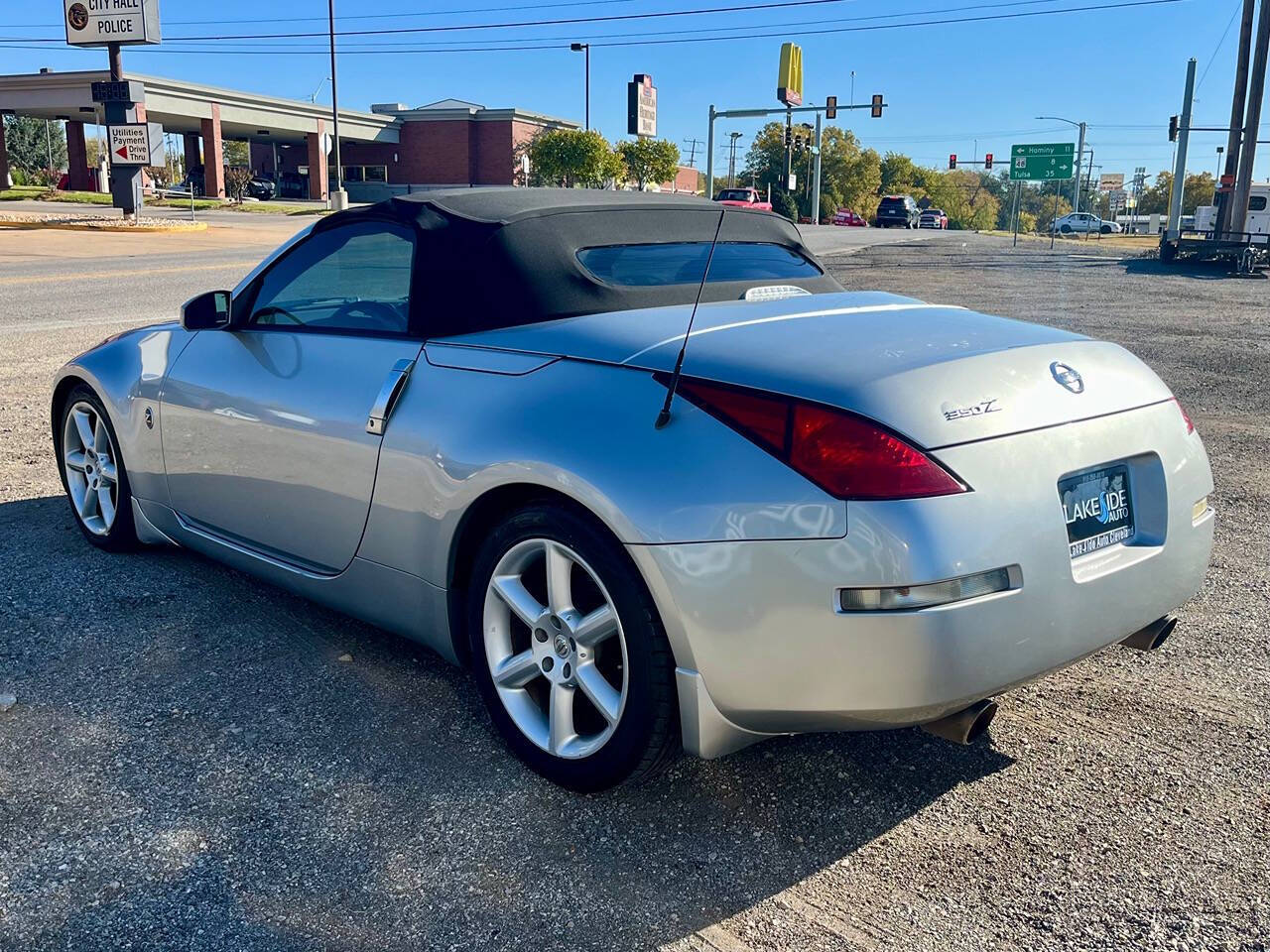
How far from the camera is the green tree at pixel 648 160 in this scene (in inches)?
2672

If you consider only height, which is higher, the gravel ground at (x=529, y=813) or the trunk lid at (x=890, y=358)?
the trunk lid at (x=890, y=358)

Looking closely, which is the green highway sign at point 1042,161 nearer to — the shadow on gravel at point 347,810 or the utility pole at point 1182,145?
the utility pole at point 1182,145

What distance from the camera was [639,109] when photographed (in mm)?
42062

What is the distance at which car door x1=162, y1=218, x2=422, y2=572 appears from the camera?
3482 mm

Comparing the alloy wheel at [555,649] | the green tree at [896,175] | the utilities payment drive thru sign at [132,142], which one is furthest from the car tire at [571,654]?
the green tree at [896,175]

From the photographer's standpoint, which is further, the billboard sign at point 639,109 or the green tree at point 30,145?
the green tree at point 30,145

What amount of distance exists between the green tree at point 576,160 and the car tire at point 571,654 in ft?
195

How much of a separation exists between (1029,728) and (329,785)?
2.02 metres

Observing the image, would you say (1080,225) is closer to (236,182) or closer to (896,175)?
(896,175)

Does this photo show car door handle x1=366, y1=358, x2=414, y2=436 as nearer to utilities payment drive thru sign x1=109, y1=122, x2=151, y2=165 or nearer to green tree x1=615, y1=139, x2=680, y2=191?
utilities payment drive thru sign x1=109, y1=122, x2=151, y2=165

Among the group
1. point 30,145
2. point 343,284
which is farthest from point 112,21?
point 30,145

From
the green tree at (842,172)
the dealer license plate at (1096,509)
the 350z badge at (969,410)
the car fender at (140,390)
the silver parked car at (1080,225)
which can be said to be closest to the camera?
the 350z badge at (969,410)

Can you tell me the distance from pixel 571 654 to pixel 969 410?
3.83 ft

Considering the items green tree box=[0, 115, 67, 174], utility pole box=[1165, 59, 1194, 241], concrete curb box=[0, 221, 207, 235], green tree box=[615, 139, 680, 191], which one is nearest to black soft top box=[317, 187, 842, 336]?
concrete curb box=[0, 221, 207, 235]
